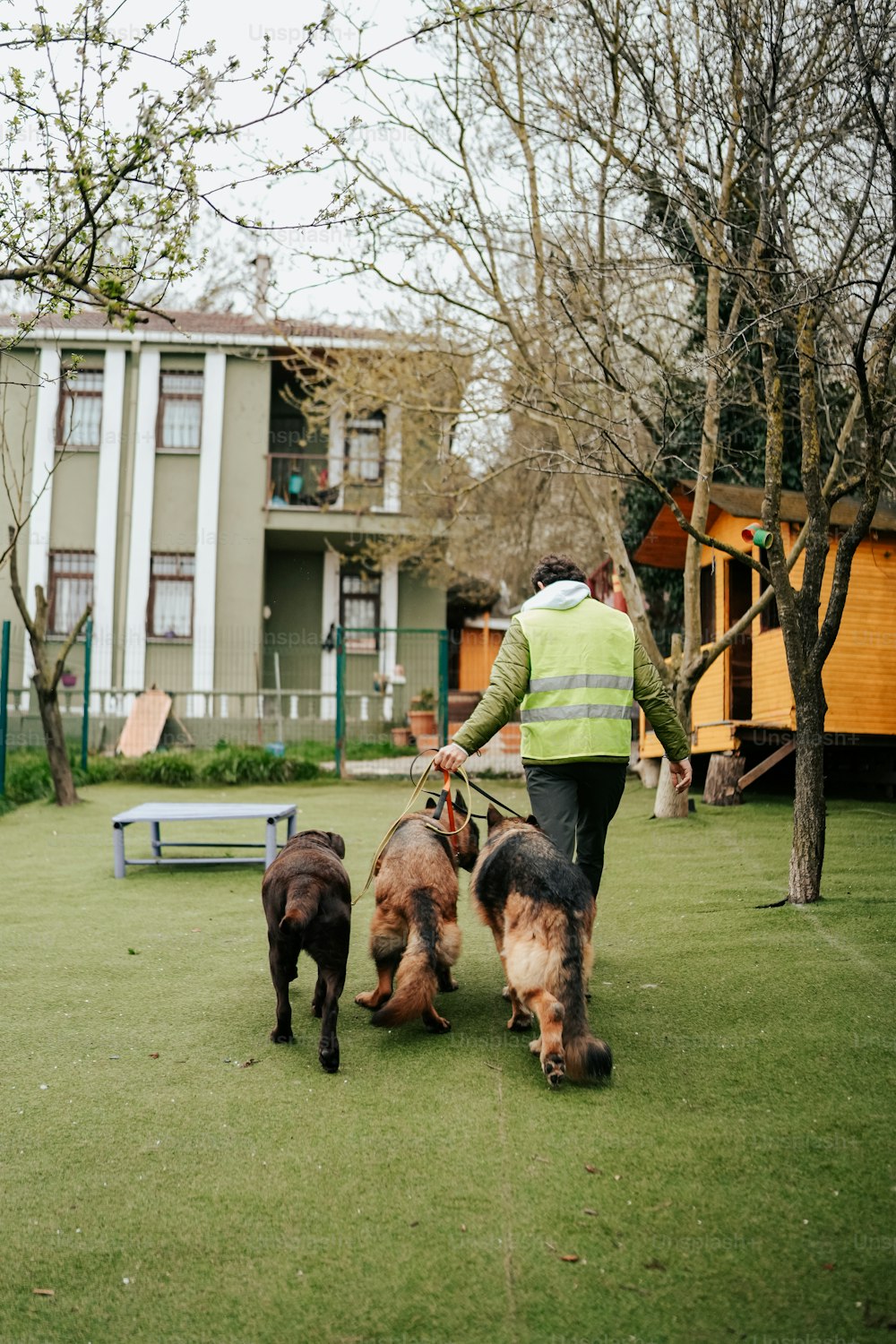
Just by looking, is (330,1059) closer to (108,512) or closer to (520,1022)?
(520,1022)

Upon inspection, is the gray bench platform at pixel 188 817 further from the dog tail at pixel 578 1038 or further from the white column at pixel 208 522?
the white column at pixel 208 522

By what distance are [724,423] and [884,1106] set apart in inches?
523

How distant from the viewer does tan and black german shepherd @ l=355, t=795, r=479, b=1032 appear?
4.50 metres

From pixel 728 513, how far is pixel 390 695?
990 centimetres

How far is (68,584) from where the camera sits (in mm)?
22547

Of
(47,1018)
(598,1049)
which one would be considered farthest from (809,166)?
(47,1018)

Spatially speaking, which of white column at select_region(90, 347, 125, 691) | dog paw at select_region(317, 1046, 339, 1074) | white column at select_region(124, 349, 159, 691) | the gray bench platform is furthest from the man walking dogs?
white column at select_region(90, 347, 125, 691)

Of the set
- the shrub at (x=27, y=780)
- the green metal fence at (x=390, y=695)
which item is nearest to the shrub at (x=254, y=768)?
the green metal fence at (x=390, y=695)

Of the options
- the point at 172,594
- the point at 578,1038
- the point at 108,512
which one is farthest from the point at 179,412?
the point at 578,1038

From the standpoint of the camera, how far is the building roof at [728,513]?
12.3 meters

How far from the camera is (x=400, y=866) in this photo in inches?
196

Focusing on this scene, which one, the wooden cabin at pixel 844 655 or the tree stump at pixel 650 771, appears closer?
the wooden cabin at pixel 844 655

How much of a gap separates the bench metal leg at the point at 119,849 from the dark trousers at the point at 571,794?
16.2 ft

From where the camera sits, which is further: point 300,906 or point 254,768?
point 254,768
